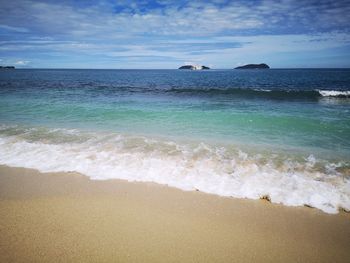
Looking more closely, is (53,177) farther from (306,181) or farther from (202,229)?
(306,181)

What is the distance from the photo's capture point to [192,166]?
5.56 meters

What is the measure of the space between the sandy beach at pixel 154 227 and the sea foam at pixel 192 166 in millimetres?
345

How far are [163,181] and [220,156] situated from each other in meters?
2.11

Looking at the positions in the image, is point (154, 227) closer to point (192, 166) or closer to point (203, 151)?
point (192, 166)

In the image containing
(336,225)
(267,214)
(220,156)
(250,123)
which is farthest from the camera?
(250,123)

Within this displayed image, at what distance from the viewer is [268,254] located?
2965mm

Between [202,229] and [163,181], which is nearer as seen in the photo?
[202,229]

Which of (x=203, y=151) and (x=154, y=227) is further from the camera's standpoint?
(x=203, y=151)

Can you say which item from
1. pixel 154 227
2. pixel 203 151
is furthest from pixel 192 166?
pixel 154 227

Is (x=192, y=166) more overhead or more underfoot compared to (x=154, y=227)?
more overhead

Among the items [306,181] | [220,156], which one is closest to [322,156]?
[306,181]

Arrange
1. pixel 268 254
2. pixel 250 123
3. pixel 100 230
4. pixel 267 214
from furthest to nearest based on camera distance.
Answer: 1. pixel 250 123
2. pixel 267 214
3. pixel 100 230
4. pixel 268 254

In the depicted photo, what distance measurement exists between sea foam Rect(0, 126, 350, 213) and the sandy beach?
1.13ft

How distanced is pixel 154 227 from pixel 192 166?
7.63 ft
